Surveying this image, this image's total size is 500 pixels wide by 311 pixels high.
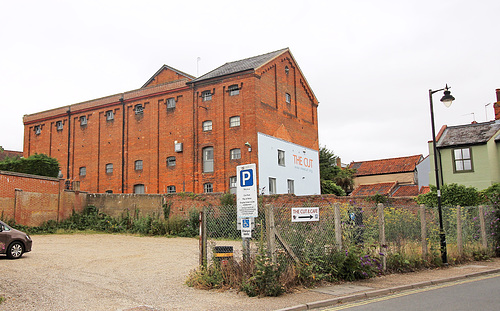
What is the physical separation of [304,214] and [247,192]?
165 cm

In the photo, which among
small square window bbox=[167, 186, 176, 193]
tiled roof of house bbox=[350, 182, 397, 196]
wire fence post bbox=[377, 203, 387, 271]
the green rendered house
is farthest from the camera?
tiled roof of house bbox=[350, 182, 397, 196]

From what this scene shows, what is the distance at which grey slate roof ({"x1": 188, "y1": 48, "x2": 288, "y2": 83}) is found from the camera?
35062 mm

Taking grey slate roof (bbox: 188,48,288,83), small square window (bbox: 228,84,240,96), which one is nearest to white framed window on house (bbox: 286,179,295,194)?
small square window (bbox: 228,84,240,96)

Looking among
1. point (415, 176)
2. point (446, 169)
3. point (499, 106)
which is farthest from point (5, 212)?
point (415, 176)

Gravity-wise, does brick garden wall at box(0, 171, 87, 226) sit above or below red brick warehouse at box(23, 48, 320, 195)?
below

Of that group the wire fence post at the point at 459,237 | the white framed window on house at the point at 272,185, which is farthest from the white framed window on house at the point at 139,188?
the wire fence post at the point at 459,237

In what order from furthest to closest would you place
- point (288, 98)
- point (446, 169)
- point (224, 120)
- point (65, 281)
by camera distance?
point (288, 98)
point (224, 120)
point (446, 169)
point (65, 281)

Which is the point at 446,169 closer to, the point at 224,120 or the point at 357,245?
the point at 224,120

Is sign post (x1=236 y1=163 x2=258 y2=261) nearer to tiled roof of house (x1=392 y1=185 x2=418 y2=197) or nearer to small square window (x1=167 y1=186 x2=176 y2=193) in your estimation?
small square window (x1=167 y1=186 x2=176 y2=193)

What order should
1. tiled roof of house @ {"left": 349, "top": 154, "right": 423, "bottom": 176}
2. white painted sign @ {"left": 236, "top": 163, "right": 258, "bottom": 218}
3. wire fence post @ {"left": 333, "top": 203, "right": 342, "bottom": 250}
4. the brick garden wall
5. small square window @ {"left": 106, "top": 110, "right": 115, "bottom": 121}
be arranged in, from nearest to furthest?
1. white painted sign @ {"left": 236, "top": 163, "right": 258, "bottom": 218}
2. wire fence post @ {"left": 333, "top": 203, "right": 342, "bottom": 250}
3. the brick garden wall
4. small square window @ {"left": 106, "top": 110, "right": 115, "bottom": 121}
5. tiled roof of house @ {"left": 349, "top": 154, "right": 423, "bottom": 176}

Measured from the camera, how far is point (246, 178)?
33.2 ft

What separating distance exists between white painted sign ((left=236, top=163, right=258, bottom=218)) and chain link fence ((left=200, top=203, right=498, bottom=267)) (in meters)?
0.34

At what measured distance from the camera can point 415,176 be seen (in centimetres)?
5603

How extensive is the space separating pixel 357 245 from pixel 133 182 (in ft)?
101
